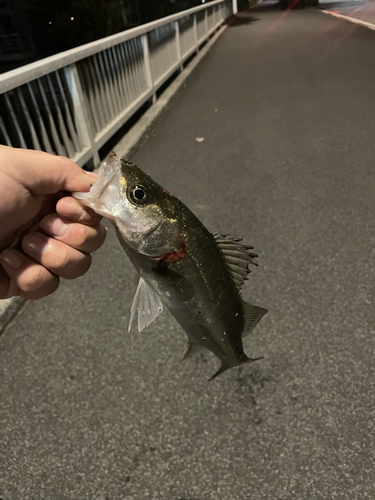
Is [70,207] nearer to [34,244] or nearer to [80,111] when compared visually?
[34,244]

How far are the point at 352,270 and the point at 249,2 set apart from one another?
147ft

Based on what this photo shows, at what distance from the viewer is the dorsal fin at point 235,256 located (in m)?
1.30

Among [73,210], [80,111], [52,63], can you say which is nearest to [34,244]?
[73,210]

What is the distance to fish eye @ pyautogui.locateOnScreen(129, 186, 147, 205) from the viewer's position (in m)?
1.18

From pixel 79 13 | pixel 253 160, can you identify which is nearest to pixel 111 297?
pixel 253 160

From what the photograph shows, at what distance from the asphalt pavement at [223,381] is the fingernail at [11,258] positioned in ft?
4.00

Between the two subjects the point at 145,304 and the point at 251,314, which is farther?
the point at 251,314

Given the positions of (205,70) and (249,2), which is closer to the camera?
(205,70)

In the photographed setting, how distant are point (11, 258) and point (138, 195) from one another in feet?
2.24

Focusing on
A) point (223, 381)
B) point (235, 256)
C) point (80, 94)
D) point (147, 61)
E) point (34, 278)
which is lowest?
point (223, 381)

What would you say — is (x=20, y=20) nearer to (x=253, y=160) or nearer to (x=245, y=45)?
(x=253, y=160)

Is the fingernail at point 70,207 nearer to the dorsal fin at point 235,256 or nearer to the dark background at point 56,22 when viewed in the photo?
the dorsal fin at point 235,256

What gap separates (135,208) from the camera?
119cm

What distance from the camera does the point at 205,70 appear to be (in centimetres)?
1073
